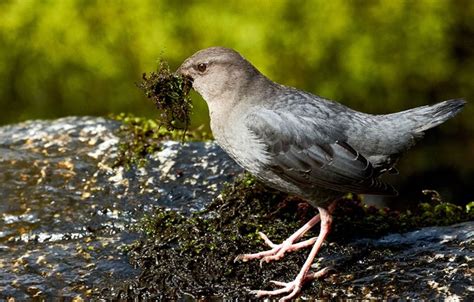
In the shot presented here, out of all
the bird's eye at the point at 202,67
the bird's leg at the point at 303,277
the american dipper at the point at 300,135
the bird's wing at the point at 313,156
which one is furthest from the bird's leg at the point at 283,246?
the bird's eye at the point at 202,67

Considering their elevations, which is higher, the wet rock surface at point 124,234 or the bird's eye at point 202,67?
the bird's eye at point 202,67

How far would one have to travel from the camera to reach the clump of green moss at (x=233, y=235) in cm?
360

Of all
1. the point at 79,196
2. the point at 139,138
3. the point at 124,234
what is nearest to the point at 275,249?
the point at 124,234

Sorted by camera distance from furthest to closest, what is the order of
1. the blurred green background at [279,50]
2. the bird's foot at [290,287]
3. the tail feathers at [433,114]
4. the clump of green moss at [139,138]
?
the blurred green background at [279,50] < the clump of green moss at [139,138] < the tail feathers at [433,114] < the bird's foot at [290,287]

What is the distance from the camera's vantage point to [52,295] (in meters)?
3.58

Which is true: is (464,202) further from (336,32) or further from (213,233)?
(213,233)

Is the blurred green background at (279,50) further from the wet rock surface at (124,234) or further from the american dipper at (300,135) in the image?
the american dipper at (300,135)

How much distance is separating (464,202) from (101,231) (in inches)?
132

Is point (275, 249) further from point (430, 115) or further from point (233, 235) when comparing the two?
point (430, 115)

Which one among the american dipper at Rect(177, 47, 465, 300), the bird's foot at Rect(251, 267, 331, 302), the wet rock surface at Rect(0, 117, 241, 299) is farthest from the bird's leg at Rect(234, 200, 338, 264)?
the wet rock surface at Rect(0, 117, 241, 299)

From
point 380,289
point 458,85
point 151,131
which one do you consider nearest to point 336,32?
point 458,85

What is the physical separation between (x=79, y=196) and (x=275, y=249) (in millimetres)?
1133

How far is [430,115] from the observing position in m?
3.93

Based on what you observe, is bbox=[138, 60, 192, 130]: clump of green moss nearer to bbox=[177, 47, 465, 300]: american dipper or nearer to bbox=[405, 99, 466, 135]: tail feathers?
bbox=[177, 47, 465, 300]: american dipper
